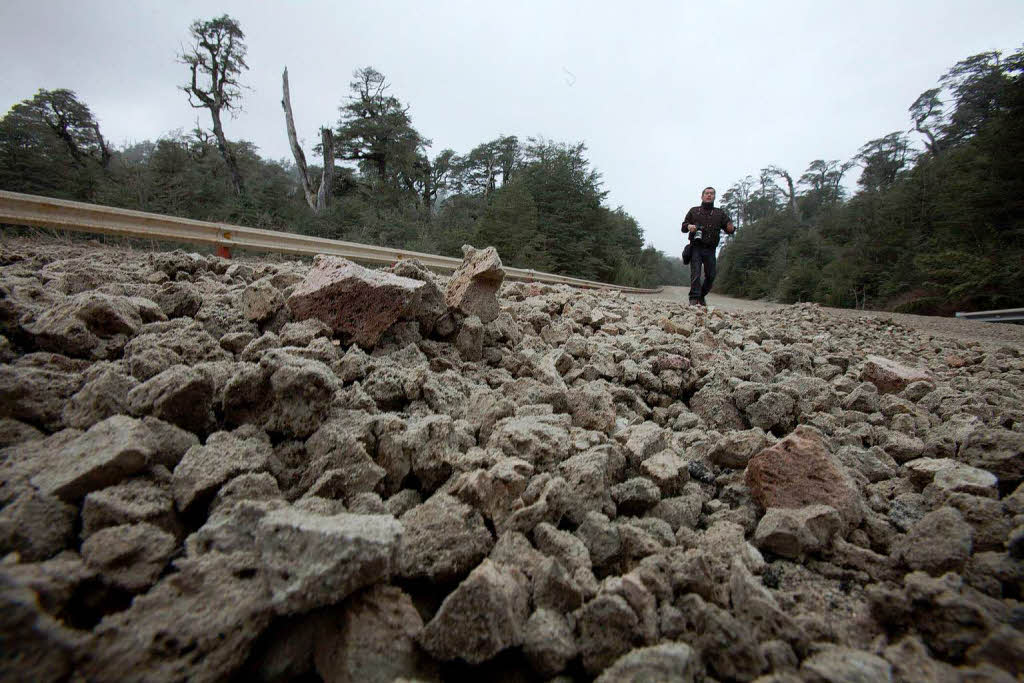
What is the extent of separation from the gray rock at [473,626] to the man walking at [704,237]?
24.3 ft

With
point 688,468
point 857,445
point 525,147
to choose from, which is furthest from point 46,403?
point 525,147

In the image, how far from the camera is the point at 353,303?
1896 mm

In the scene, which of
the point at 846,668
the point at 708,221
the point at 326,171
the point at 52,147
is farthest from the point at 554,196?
the point at 846,668

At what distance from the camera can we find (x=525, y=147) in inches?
1059

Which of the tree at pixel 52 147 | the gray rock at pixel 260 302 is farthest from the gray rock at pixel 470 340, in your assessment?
the tree at pixel 52 147

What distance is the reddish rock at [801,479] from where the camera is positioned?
1.25 meters

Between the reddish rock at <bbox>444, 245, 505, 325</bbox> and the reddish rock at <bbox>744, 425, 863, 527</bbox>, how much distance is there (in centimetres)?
147

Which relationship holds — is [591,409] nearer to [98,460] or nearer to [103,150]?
[98,460]

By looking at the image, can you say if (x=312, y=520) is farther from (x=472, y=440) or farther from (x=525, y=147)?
(x=525, y=147)

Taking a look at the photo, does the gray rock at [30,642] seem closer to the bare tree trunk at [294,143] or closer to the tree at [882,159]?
the bare tree trunk at [294,143]

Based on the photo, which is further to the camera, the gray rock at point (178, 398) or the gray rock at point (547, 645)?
the gray rock at point (178, 398)

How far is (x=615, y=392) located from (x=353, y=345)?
1251 millimetres

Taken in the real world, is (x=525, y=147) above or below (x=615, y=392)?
above

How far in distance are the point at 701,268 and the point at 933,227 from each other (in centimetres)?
1338
